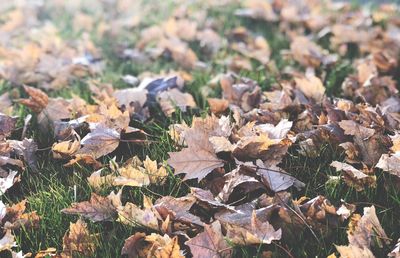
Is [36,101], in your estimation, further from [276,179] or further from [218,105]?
[276,179]

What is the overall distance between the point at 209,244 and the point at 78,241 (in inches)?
15.0

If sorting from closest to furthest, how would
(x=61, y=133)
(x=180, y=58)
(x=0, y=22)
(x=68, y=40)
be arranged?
1. (x=61, y=133)
2. (x=180, y=58)
3. (x=68, y=40)
4. (x=0, y=22)

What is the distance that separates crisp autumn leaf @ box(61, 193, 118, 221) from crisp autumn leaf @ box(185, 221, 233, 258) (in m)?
0.30

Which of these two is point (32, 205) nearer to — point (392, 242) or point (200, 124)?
point (200, 124)

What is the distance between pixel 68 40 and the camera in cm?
371

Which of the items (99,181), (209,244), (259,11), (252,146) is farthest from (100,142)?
(259,11)

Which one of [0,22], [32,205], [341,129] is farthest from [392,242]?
[0,22]

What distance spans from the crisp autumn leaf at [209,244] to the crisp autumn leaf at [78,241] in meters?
0.29

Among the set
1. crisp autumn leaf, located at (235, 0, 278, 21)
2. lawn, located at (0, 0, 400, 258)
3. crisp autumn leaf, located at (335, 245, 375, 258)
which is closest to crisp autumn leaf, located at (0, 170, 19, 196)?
lawn, located at (0, 0, 400, 258)

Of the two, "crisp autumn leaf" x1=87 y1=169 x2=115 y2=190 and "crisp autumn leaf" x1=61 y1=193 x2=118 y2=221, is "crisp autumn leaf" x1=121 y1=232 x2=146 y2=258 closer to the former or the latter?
"crisp autumn leaf" x1=61 y1=193 x2=118 y2=221

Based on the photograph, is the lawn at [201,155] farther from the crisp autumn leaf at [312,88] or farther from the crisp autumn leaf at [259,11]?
the crisp autumn leaf at [259,11]

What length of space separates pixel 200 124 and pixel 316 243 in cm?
63

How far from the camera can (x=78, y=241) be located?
5.24 feet

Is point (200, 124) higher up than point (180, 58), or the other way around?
point (200, 124)
